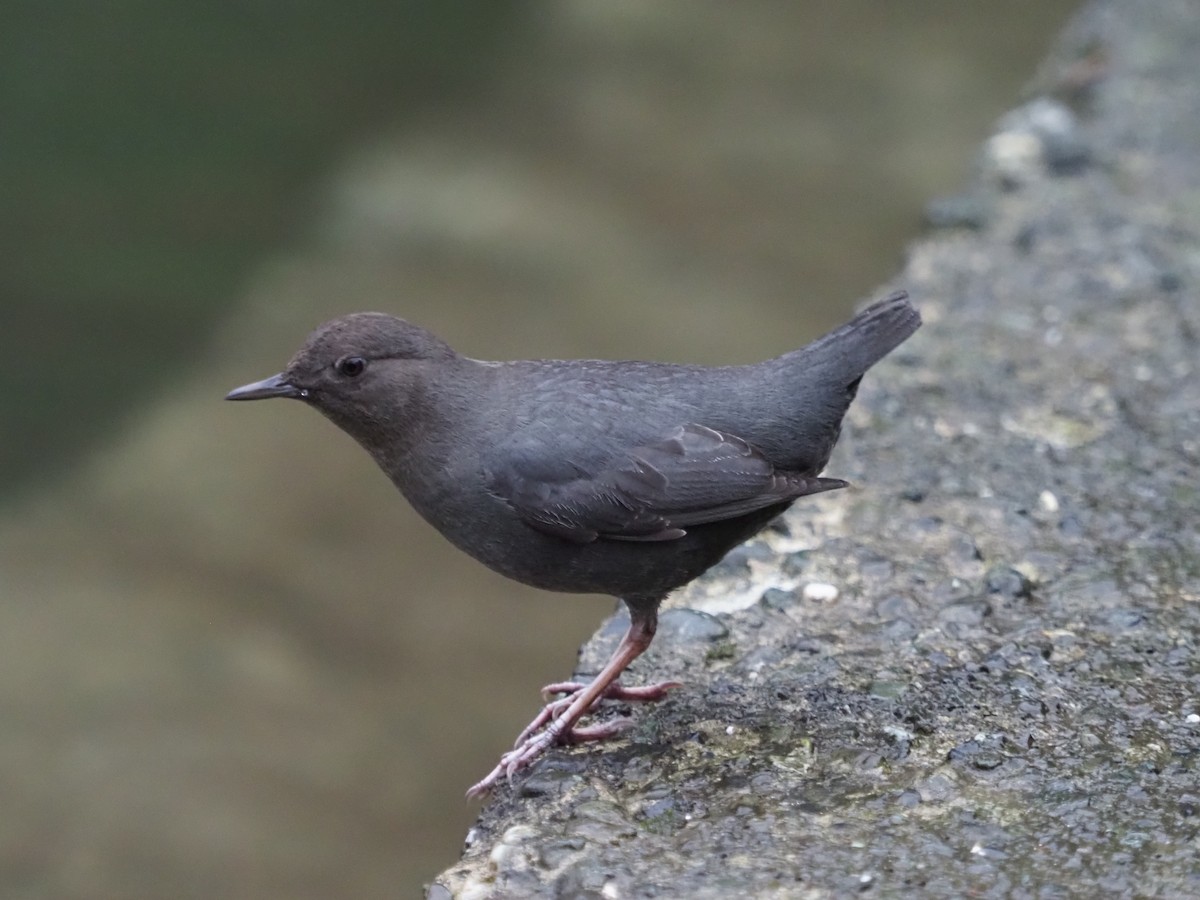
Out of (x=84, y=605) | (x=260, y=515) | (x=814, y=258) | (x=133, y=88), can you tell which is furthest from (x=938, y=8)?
(x=84, y=605)

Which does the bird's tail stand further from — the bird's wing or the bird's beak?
the bird's beak

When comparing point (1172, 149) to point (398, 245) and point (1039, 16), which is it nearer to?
point (398, 245)

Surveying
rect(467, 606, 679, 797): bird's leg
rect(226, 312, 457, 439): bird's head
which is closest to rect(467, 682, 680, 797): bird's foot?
rect(467, 606, 679, 797): bird's leg

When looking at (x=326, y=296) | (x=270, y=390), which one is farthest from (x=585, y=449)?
(x=326, y=296)

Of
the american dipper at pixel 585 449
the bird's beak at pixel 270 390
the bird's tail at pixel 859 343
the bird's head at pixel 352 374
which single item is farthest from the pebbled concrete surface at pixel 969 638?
the bird's beak at pixel 270 390

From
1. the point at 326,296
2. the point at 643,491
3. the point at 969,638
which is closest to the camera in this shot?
the point at 643,491

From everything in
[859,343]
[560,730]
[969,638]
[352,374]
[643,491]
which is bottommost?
[969,638]

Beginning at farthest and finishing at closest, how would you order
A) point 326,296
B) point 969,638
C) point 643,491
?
point 326,296
point 969,638
point 643,491

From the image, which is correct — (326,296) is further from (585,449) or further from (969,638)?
(969,638)
